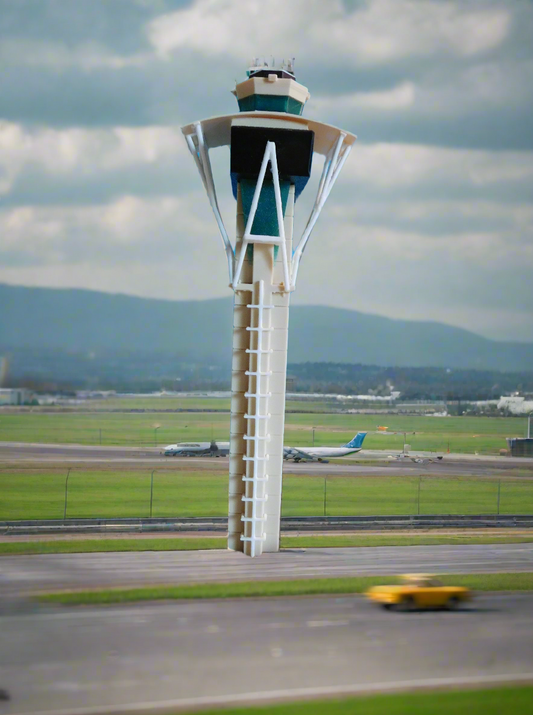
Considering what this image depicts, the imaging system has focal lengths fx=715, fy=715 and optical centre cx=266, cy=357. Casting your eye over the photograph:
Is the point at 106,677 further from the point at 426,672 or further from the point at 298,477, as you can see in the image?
the point at 298,477

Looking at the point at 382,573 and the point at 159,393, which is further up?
the point at 159,393

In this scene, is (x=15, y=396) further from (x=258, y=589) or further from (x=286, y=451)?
(x=258, y=589)

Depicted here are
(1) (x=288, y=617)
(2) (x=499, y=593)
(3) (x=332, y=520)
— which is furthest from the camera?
(3) (x=332, y=520)


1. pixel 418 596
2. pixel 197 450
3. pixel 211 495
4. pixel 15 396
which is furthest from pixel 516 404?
pixel 418 596

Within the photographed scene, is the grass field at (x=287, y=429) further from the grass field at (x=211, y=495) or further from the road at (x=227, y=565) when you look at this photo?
the road at (x=227, y=565)

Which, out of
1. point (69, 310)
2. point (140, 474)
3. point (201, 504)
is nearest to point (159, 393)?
point (69, 310)

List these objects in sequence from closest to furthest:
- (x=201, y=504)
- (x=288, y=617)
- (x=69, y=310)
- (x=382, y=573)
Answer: (x=288, y=617)
(x=382, y=573)
(x=201, y=504)
(x=69, y=310)

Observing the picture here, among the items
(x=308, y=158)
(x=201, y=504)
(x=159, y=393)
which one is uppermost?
(x=308, y=158)
